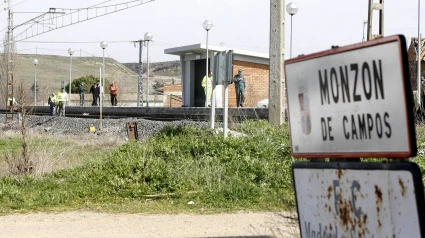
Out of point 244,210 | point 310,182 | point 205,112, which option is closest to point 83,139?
point 205,112

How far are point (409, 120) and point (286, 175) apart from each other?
23.9ft

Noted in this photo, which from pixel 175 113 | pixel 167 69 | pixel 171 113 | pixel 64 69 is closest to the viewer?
pixel 175 113

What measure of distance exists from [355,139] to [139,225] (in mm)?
5095

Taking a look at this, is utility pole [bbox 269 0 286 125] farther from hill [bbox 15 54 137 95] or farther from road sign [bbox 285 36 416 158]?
hill [bbox 15 54 137 95]

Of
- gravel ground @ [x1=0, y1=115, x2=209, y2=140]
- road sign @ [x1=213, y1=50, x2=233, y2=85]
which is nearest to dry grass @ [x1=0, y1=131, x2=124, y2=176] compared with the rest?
gravel ground @ [x1=0, y1=115, x2=209, y2=140]

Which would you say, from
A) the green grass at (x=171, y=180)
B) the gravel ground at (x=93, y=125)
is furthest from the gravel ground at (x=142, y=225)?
the gravel ground at (x=93, y=125)

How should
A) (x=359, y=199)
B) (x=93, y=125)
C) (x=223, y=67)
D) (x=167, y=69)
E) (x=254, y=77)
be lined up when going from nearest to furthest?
(x=359, y=199), (x=223, y=67), (x=93, y=125), (x=254, y=77), (x=167, y=69)

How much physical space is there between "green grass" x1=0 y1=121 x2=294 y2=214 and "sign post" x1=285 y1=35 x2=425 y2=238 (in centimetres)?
494

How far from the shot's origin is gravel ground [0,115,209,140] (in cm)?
2169

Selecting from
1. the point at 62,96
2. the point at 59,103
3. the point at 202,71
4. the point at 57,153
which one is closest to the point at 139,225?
the point at 57,153

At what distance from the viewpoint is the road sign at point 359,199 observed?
105 inches

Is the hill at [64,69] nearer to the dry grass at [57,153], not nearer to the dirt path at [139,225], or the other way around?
the dry grass at [57,153]

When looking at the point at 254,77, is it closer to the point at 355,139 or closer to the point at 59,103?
the point at 59,103

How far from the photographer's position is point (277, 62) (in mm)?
14766
